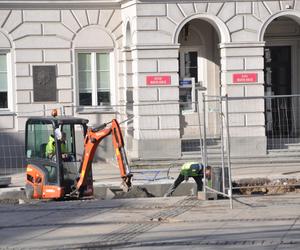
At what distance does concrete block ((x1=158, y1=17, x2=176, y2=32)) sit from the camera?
24797 millimetres

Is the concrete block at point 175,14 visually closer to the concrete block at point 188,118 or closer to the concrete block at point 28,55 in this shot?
the concrete block at point 188,118

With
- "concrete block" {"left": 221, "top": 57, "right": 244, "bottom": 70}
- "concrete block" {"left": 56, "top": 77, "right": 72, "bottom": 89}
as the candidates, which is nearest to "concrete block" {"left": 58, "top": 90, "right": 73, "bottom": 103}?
"concrete block" {"left": 56, "top": 77, "right": 72, "bottom": 89}

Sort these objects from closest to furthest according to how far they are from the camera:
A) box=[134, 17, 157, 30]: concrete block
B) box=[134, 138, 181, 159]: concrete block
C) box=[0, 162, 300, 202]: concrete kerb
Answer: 1. box=[0, 162, 300, 202]: concrete kerb
2. box=[134, 138, 181, 159]: concrete block
3. box=[134, 17, 157, 30]: concrete block

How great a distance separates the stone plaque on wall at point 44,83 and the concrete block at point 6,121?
923 millimetres

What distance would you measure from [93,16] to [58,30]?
117cm

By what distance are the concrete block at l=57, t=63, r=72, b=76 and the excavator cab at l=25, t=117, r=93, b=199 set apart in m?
6.83

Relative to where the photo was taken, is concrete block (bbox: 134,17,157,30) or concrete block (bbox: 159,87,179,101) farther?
concrete block (bbox: 159,87,179,101)

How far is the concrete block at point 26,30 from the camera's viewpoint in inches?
1025

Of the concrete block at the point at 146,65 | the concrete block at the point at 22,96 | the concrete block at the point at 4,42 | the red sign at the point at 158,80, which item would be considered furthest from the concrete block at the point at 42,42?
the red sign at the point at 158,80

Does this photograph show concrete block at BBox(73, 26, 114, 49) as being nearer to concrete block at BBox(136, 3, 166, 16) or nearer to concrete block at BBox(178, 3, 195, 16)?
concrete block at BBox(136, 3, 166, 16)

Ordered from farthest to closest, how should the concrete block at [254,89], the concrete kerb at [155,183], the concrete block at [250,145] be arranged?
1. the concrete block at [254,89]
2. the concrete block at [250,145]
3. the concrete kerb at [155,183]

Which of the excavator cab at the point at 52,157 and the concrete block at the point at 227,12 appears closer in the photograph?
the excavator cab at the point at 52,157

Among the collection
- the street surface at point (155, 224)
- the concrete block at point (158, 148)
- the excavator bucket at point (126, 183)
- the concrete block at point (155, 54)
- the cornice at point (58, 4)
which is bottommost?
the street surface at point (155, 224)

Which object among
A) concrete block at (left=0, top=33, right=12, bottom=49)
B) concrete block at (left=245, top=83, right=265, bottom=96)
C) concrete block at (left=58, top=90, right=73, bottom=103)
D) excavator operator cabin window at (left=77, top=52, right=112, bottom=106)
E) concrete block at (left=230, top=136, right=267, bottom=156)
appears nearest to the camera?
concrete block at (left=230, top=136, right=267, bottom=156)
